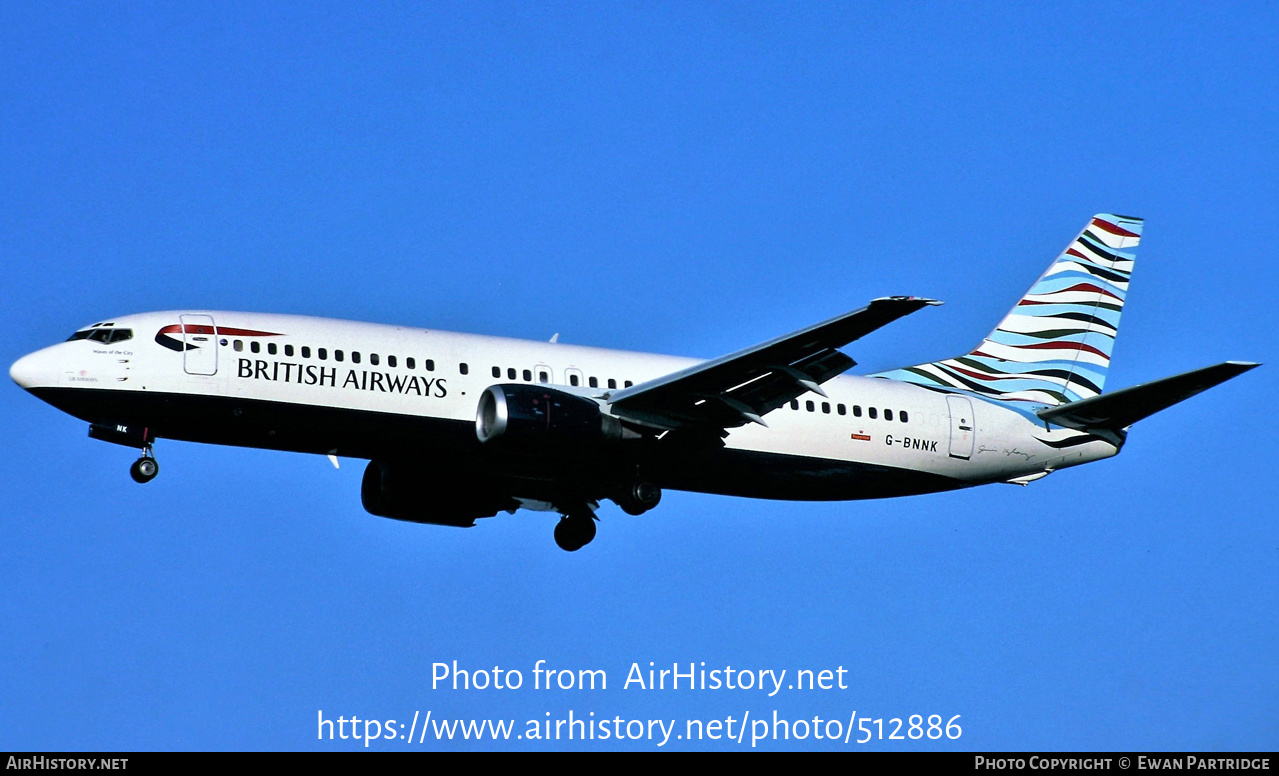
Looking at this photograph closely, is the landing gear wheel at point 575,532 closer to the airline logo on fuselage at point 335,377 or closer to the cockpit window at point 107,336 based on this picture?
the airline logo on fuselage at point 335,377

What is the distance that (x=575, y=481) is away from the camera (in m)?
41.4

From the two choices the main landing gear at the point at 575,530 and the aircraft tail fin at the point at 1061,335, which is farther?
the aircraft tail fin at the point at 1061,335

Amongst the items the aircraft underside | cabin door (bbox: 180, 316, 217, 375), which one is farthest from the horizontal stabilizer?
cabin door (bbox: 180, 316, 217, 375)

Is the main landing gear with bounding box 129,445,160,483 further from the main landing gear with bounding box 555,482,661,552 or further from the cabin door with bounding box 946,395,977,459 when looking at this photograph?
the cabin door with bounding box 946,395,977,459

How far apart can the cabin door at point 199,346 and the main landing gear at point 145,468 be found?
1975mm

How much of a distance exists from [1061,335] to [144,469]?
23481 mm

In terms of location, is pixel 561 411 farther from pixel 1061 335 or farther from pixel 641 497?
pixel 1061 335

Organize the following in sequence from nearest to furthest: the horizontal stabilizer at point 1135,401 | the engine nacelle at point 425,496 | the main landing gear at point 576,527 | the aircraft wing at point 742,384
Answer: the aircraft wing at point 742,384
the horizontal stabilizer at point 1135,401
the engine nacelle at point 425,496
the main landing gear at point 576,527

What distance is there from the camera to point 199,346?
3812cm

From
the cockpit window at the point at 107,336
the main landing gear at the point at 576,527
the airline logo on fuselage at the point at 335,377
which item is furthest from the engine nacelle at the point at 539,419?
the cockpit window at the point at 107,336

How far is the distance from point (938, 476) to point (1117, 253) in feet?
33.9

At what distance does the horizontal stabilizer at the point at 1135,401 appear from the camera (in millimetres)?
38625

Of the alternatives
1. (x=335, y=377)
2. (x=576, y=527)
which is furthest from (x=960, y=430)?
(x=335, y=377)
